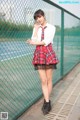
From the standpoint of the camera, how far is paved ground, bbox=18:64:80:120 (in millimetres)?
4242

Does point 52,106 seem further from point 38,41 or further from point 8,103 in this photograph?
point 38,41

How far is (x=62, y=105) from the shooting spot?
4820 mm

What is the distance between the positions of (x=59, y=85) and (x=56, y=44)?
2.97ft

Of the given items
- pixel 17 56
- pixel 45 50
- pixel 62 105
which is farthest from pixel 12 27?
pixel 62 105

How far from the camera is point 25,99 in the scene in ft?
15.4

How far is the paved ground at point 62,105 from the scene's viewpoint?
4.24m

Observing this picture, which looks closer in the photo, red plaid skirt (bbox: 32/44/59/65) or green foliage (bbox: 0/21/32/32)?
green foliage (bbox: 0/21/32/32)

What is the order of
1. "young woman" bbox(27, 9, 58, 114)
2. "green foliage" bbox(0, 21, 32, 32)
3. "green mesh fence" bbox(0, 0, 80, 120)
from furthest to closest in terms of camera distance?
"young woman" bbox(27, 9, 58, 114), "green mesh fence" bbox(0, 0, 80, 120), "green foliage" bbox(0, 21, 32, 32)

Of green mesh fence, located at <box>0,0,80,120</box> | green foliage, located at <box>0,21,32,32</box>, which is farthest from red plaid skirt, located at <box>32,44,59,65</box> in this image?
green foliage, located at <box>0,21,32,32</box>

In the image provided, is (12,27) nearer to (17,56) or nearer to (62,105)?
(17,56)

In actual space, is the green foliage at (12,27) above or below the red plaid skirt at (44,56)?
above

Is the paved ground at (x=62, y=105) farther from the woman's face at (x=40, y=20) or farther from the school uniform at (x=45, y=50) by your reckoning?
the woman's face at (x=40, y=20)

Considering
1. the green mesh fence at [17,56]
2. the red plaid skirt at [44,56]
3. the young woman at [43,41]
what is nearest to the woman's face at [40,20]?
the young woman at [43,41]

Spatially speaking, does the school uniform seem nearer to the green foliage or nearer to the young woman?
the young woman
